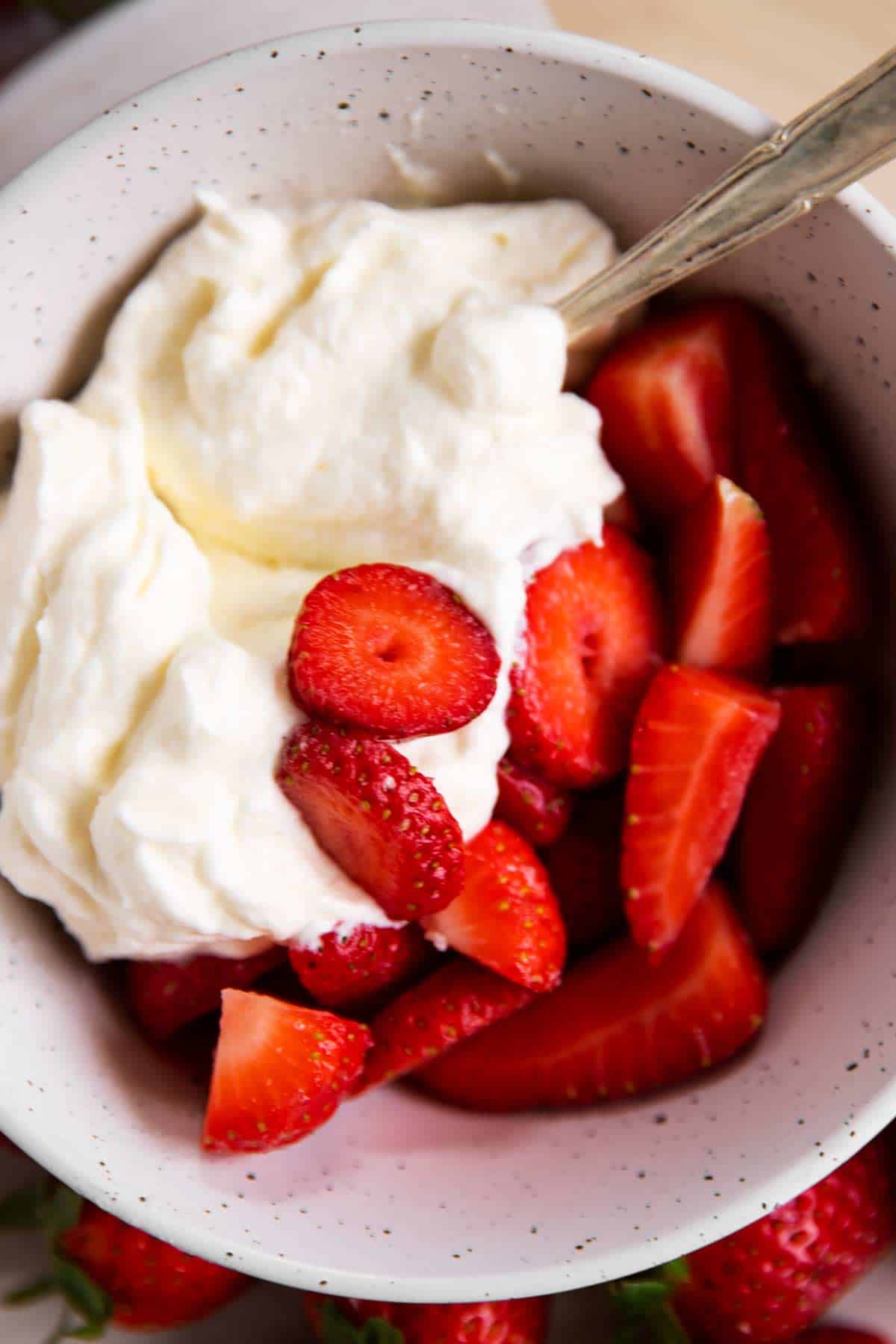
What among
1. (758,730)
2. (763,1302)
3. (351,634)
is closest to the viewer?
(351,634)

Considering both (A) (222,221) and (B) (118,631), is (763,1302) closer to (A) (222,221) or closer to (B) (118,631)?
(B) (118,631)

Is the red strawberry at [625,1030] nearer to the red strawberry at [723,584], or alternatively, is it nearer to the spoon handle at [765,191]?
the red strawberry at [723,584]

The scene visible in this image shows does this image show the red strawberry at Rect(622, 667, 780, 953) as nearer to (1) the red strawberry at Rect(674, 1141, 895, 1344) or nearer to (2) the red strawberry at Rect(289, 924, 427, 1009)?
(2) the red strawberry at Rect(289, 924, 427, 1009)

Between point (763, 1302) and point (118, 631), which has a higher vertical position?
point (118, 631)

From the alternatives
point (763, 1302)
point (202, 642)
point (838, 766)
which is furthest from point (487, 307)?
point (763, 1302)

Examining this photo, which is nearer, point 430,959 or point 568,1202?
point 568,1202

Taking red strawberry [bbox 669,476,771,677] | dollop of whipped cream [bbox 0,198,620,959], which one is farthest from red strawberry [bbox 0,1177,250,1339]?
A: red strawberry [bbox 669,476,771,677]

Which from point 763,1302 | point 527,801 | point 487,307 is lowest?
point 763,1302
